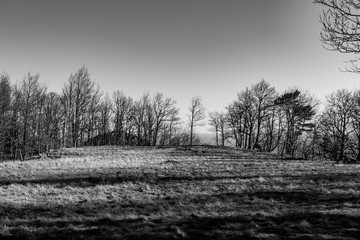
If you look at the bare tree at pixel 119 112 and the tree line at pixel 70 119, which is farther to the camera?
the bare tree at pixel 119 112

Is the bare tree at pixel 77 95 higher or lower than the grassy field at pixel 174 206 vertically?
higher

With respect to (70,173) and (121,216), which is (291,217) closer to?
(121,216)

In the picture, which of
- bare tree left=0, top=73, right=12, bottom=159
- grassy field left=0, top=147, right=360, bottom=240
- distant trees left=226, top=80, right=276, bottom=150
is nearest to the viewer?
grassy field left=0, top=147, right=360, bottom=240

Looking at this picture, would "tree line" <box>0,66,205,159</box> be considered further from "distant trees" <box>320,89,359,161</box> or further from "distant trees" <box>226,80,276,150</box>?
"distant trees" <box>320,89,359,161</box>

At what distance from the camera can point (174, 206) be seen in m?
9.05

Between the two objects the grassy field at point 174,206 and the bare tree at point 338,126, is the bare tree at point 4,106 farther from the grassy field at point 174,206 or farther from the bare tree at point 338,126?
the bare tree at point 338,126

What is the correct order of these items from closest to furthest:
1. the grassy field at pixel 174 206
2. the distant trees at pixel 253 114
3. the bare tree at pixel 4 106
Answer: the grassy field at pixel 174 206
the bare tree at pixel 4 106
the distant trees at pixel 253 114

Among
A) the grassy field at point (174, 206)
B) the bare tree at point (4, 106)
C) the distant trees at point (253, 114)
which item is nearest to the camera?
the grassy field at point (174, 206)

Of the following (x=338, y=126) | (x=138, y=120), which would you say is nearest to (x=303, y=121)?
(x=338, y=126)

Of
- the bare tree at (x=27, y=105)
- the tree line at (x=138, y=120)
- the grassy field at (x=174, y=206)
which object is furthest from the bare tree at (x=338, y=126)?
the bare tree at (x=27, y=105)

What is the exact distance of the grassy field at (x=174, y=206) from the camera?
21.2 feet

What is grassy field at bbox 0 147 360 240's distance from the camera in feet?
21.2

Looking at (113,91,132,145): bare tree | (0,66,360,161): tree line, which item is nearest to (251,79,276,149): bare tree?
(0,66,360,161): tree line

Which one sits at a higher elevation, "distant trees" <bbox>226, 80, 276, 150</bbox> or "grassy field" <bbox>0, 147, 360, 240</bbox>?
"distant trees" <bbox>226, 80, 276, 150</bbox>
